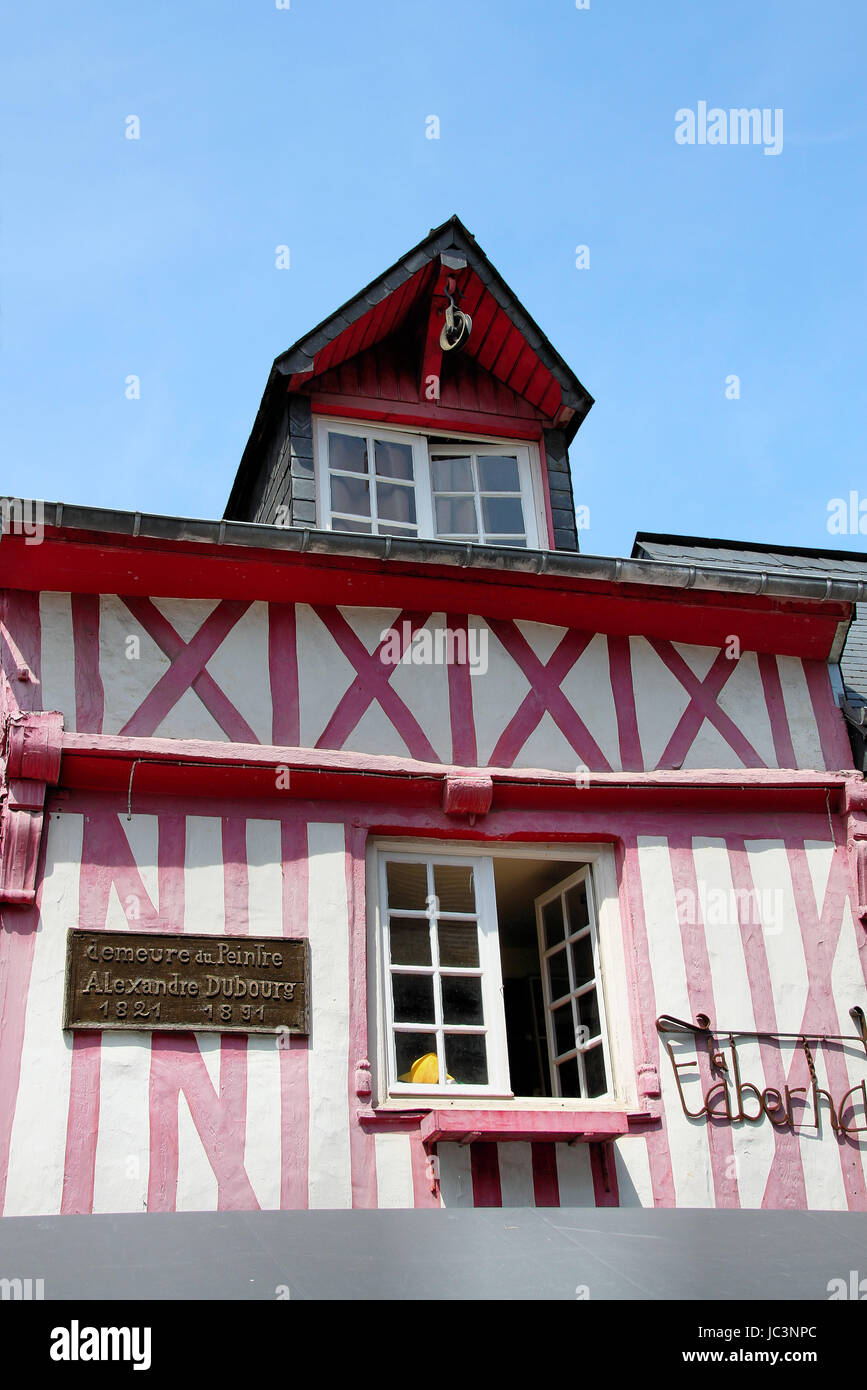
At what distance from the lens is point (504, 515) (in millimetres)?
8430

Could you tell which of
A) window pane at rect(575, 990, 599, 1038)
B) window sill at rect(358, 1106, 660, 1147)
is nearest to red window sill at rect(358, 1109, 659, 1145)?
window sill at rect(358, 1106, 660, 1147)

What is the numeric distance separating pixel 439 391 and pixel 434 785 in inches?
97.4

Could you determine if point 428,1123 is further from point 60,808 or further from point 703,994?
point 60,808

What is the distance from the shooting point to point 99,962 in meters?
6.39

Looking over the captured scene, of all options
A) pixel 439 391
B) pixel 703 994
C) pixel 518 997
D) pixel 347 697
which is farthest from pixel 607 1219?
pixel 439 391

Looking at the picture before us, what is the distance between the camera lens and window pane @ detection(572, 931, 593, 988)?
7.39 m

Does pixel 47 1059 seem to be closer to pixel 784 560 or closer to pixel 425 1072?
pixel 425 1072

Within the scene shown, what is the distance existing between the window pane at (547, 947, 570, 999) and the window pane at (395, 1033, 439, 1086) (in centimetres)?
101

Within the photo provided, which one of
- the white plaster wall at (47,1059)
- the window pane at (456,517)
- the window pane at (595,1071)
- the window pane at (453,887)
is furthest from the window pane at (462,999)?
the window pane at (456,517)

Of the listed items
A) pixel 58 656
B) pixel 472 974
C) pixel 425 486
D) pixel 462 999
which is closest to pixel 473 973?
pixel 472 974

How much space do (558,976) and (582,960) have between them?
1.12 feet

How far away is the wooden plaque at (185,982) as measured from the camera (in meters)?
6.32

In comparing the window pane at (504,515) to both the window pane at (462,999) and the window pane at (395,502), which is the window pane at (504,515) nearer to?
the window pane at (395,502)

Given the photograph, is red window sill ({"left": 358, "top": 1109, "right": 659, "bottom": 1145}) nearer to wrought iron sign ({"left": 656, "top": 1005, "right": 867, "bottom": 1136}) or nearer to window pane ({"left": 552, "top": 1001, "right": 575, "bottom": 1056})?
wrought iron sign ({"left": 656, "top": 1005, "right": 867, "bottom": 1136})
